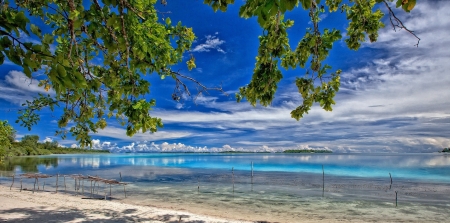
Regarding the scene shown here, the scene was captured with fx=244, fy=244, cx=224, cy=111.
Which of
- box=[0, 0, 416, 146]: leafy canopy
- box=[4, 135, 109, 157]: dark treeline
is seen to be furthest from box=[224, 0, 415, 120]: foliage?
box=[4, 135, 109, 157]: dark treeline

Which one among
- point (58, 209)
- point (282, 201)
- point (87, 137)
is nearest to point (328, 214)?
point (282, 201)

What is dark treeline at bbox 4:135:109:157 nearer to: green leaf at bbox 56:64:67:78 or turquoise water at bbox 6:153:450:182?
turquoise water at bbox 6:153:450:182

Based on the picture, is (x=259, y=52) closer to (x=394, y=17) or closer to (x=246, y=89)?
(x=246, y=89)

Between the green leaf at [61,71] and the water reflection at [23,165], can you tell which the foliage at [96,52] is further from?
→ the water reflection at [23,165]

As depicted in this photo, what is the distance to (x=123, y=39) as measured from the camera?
9.20 ft

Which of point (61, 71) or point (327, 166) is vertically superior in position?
point (61, 71)

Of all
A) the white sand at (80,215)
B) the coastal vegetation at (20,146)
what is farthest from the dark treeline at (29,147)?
the white sand at (80,215)

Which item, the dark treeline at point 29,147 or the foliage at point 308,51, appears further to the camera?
the dark treeline at point 29,147

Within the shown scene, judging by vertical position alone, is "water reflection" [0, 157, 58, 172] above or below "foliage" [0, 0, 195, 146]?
below

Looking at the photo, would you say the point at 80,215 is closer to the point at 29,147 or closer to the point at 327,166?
the point at 327,166

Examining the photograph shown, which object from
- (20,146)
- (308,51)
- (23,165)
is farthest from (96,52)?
(20,146)

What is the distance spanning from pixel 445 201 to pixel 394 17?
19.0 m

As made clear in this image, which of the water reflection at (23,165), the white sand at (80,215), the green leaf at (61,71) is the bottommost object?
the water reflection at (23,165)

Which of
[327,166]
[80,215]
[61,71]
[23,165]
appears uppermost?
[61,71]
